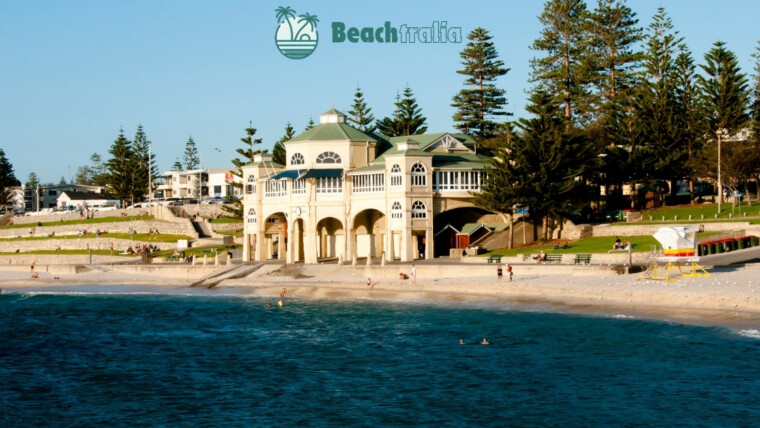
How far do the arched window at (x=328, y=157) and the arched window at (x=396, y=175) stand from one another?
5.84 metres

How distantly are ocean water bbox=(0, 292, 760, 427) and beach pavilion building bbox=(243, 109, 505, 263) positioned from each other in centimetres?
1533

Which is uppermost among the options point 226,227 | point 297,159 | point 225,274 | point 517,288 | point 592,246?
point 297,159

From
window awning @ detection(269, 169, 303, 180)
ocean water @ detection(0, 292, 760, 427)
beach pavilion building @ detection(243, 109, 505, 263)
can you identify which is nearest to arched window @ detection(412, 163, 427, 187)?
beach pavilion building @ detection(243, 109, 505, 263)

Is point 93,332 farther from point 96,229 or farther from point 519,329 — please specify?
point 96,229

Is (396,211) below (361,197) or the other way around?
below

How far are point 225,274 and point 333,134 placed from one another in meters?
13.4

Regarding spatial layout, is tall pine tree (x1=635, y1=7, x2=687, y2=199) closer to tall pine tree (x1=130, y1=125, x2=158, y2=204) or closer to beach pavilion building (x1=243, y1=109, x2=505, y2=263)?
beach pavilion building (x1=243, y1=109, x2=505, y2=263)

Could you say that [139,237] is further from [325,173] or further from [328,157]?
[325,173]

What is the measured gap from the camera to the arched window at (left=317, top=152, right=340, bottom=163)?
224 feet

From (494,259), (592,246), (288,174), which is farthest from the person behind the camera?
(288,174)

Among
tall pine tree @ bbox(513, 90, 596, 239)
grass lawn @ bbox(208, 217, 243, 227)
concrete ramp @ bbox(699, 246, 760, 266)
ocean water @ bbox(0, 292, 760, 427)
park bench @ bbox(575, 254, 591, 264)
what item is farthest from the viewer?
grass lawn @ bbox(208, 217, 243, 227)

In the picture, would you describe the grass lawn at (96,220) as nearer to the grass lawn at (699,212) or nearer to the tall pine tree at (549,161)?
the tall pine tree at (549,161)

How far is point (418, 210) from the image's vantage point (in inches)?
2511

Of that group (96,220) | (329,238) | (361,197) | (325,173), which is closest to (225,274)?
(329,238)
